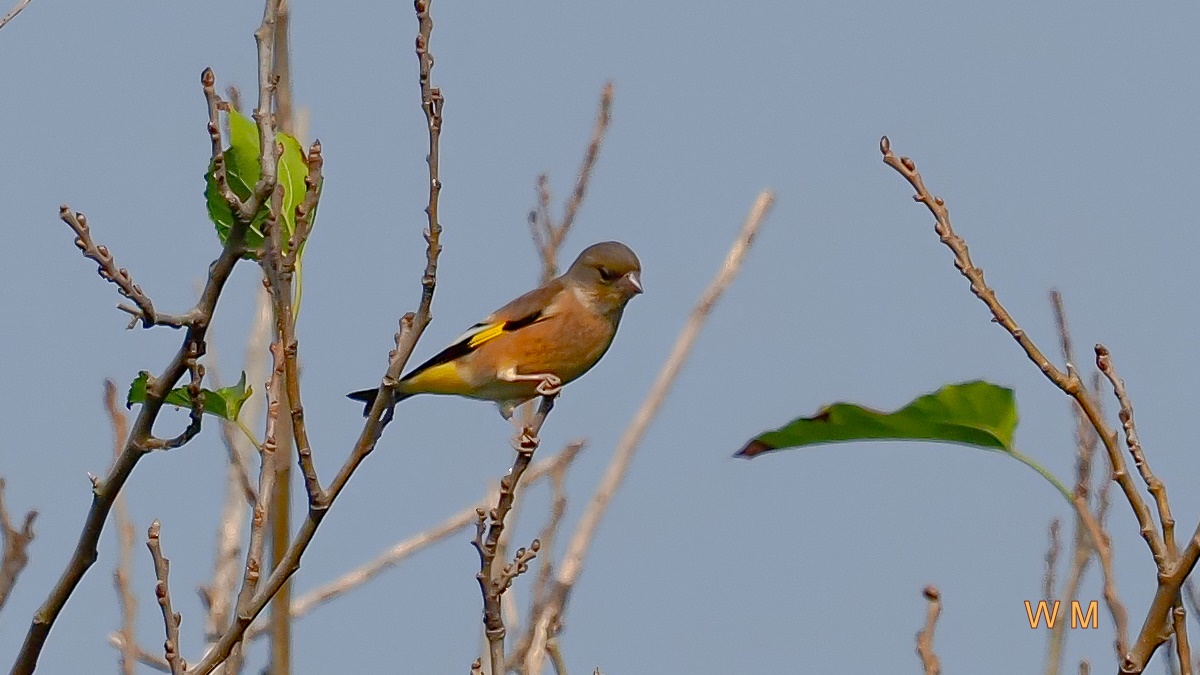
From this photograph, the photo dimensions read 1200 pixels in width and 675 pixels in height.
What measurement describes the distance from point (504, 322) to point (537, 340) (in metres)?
0.23

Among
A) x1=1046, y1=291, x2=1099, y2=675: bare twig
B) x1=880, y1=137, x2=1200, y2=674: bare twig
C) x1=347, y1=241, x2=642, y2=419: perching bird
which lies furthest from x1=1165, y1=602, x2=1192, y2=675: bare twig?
x1=347, y1=241, x2=642, y2=419: perching bird

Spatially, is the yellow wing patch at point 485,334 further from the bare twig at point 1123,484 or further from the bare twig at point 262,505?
the bare twig at point 1123,484

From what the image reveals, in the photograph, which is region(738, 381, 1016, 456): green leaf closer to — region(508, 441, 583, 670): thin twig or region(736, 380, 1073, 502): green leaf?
region(736, 380, 1073, 502): green leaf

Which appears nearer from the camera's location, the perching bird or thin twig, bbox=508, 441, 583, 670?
thin twig, bbox=508, 441, 583, 670

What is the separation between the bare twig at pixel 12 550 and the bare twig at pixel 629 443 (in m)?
1.18

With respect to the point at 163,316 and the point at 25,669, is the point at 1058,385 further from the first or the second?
the point at 25,669

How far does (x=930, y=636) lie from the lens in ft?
7.80

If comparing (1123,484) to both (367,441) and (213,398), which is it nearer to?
(367,441)

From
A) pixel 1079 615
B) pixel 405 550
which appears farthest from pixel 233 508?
pixel 1079 615

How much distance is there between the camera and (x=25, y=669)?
2420 mm

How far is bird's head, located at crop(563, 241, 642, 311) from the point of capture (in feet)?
17.0

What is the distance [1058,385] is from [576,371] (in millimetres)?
3133

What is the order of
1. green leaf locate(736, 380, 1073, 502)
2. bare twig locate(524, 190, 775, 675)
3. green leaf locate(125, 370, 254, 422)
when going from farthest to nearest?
bare twig locate(524, 190, 775, 675)
green leaf locate(125, 370, 254, 422)
green leaf locate(736, 380, 1073, 502)

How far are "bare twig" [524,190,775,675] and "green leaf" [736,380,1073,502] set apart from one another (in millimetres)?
1297
